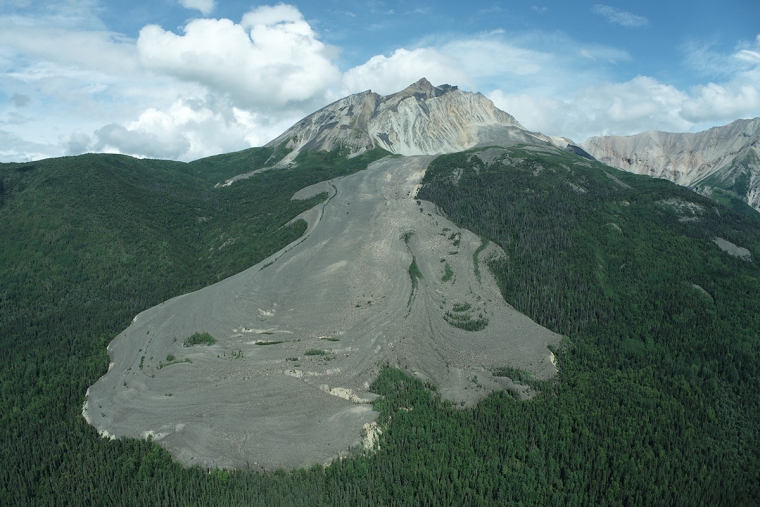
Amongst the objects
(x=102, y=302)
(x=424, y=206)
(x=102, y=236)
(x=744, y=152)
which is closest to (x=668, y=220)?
(x=424, y=206)

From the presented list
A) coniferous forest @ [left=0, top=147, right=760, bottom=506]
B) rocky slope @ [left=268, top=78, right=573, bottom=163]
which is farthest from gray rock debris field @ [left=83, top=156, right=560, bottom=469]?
rocky slope @ [left=268, top=78, right=573, bottom=163]

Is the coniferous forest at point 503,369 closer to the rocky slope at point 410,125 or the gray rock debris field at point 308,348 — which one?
the gray rock debris field at point 308,348

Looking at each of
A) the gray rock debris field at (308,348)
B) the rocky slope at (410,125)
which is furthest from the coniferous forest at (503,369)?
the rocky slope at (410,125)

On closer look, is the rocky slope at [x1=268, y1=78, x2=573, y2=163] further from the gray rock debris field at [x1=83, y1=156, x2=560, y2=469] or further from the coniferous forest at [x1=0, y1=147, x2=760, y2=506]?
the gray rock debris field at [x1=83, y1=156, x2=560, y2=469]

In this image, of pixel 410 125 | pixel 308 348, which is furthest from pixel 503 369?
pixel 410 125

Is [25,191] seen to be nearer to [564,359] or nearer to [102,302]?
[102,302]
